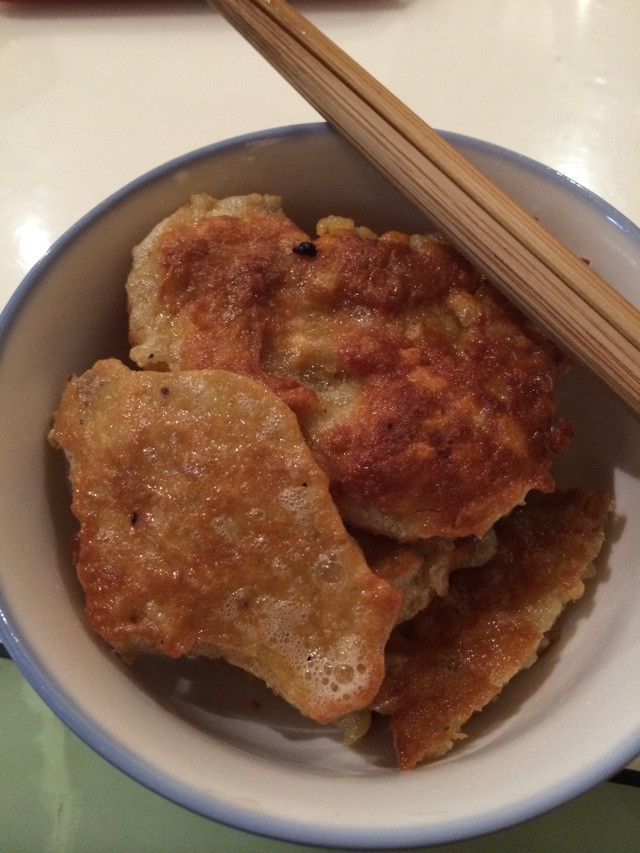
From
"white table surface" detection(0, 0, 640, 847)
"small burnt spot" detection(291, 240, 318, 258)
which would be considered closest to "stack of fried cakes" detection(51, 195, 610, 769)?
"small burnt spot" detection(291, 240, 318, 258)

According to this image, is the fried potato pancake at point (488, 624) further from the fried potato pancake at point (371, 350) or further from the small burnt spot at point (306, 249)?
the small burnt spot at point (306, 249)

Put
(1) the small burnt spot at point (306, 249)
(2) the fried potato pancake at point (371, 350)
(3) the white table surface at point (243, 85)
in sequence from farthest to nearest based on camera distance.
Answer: (3) the white table surface at point (243, 85), (1) the small burnt spot at point (306, 249), (2) the fried potato pancake at point (371, 350)

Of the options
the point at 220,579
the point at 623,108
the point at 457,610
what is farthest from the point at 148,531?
the point at 623,108

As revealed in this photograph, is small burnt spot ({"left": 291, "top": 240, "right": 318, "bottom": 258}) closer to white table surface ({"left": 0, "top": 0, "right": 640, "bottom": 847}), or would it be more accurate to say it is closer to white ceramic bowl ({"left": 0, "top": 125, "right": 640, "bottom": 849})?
white ceramic bowl ({"left": 0, "top": 125, "right": 640, "bottom": 849})

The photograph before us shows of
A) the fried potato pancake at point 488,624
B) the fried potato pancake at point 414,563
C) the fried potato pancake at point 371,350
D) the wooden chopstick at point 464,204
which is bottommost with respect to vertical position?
the fried potato pancake at point 488,624

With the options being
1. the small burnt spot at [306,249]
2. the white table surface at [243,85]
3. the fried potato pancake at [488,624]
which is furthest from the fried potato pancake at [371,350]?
the white table surface at [243,85]
